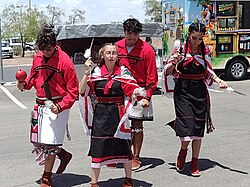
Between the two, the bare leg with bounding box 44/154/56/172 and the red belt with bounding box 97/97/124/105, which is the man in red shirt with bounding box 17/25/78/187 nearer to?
the bare leg with bounding box 44/154/56/172

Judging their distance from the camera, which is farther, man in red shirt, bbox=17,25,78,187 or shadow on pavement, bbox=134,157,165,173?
shadow on pavement, bbox=134,157,165,173

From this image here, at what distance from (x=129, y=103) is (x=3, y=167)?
2165 millimetres

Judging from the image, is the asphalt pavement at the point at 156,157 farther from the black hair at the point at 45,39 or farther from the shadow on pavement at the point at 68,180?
the black hair at the point at 45,39

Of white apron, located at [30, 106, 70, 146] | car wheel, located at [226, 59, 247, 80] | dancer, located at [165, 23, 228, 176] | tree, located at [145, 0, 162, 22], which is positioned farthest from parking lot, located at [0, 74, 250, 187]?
tree, located at [145, 0, 162, 22]

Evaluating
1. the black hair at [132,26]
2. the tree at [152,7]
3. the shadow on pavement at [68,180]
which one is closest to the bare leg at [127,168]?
the shadow on pavement at [68,180]

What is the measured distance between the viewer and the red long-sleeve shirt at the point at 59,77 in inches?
175

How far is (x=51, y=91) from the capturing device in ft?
14.8

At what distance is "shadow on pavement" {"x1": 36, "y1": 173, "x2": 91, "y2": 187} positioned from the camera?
4.97 metres

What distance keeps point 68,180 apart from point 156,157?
4.66 feet

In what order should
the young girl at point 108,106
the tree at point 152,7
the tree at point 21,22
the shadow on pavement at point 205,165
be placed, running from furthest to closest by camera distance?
the tree at point 152,7 < the tree at point 21,22 < the shadow on pavement at point 205,165 < the young girl at point 108,106

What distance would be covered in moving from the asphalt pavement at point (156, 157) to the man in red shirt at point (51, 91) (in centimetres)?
74

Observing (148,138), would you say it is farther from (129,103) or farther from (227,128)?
(129,103)

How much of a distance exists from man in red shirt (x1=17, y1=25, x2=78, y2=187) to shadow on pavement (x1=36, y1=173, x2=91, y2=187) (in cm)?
53

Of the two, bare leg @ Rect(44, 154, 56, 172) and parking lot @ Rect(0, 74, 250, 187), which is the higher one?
bare leg @ Rect(44, 154, 56, 172)
